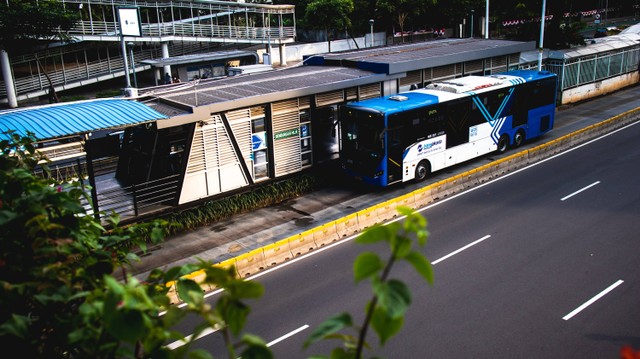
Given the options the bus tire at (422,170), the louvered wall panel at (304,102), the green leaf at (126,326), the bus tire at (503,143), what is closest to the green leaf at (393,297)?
the green leaf at (126,326)

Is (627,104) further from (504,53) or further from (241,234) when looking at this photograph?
(241,234)

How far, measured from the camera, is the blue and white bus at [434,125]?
61.9ft

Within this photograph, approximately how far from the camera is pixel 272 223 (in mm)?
17062

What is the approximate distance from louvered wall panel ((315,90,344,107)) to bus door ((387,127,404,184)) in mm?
2565

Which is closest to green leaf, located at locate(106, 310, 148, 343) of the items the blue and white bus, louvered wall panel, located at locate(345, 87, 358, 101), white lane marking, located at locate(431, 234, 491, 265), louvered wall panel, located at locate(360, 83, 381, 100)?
white lane marking, located at locate(431, 234, 491, 265)

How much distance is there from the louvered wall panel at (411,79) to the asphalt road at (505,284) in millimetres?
5651

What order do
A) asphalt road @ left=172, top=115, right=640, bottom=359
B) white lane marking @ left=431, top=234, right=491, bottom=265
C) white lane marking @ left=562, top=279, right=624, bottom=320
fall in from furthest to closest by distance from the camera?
white lane marking @ left=431, top=234, right=491, bottom=265
white lane marking @ left=562, top=279, right=624, bottom=320
asphalt road @ left=172, top=115, right=640, bottom=359

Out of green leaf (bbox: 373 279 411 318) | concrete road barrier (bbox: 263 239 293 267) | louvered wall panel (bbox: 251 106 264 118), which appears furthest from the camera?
louvered wall panel (bbox: 251 106 264 118)

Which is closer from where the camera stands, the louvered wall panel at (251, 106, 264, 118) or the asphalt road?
the asphalt road

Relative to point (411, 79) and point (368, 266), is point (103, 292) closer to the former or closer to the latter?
point (368, 266)

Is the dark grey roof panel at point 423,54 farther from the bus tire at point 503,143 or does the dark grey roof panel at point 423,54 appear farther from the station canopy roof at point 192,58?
the station canopy roof at point 192,58

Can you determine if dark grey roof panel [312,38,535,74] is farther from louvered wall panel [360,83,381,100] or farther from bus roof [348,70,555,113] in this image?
bus roof [348,70,555,113]

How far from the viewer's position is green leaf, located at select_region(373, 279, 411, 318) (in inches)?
102

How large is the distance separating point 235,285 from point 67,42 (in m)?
36.3
